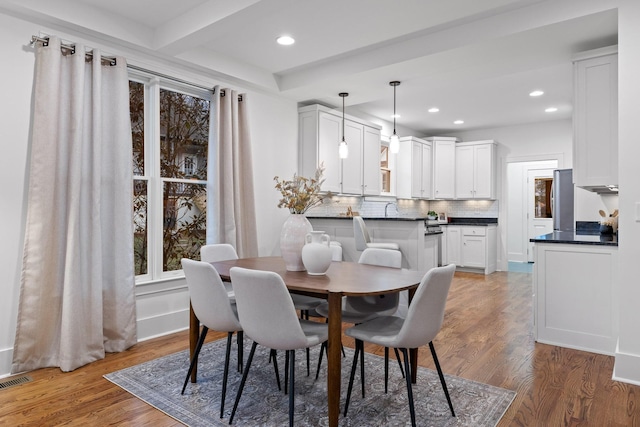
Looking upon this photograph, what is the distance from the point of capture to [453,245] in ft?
24.5

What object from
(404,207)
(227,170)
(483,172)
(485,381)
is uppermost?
(483,172)

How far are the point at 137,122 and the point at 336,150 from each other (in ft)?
8.31

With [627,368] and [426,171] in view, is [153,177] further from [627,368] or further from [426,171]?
[426,171]

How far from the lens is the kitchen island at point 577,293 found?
3.18 m

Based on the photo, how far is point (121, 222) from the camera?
334 centimetres

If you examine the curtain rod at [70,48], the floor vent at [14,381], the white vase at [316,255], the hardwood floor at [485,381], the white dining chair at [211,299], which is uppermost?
the curtain rod at [70,48]

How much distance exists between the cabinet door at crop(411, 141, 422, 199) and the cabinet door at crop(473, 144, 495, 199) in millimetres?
1020

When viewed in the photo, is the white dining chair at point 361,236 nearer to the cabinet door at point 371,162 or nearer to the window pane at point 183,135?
the cabinet door at point 371,162

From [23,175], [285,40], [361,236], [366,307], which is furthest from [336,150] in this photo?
[23,175]

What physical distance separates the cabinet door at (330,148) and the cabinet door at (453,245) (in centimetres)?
295

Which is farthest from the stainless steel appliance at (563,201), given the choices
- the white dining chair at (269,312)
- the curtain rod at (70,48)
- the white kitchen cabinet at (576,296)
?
the curtain rod at (70,48)

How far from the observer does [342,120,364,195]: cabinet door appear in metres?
5.61

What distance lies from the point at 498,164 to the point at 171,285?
6183 mm

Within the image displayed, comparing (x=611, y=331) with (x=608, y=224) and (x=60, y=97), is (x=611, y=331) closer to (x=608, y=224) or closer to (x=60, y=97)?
(x=608, y=224)
